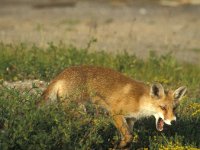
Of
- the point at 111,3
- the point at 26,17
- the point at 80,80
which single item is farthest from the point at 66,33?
the point at 80,80

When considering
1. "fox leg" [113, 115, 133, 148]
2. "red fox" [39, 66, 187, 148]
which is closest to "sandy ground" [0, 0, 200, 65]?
"red fox" [39, 66, 187, 148]

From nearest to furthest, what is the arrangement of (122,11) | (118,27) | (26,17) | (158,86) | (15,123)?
(15,123) < (158,86) < (118,27) < (26,17) < (122,11)

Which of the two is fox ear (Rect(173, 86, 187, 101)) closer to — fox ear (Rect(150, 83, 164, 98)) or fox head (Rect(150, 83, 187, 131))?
fox head (Rect(150, 83, 187, 131))

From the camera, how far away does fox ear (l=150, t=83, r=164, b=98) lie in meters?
8.20

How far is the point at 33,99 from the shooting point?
764cm

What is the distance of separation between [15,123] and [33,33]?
41.8 ft

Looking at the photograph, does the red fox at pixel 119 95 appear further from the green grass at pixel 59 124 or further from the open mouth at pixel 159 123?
the green grass at pixel 59 124

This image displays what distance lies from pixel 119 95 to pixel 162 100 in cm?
60

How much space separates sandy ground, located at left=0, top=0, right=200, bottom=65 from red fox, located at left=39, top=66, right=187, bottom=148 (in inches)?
239

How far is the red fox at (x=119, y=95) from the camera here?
8148mm

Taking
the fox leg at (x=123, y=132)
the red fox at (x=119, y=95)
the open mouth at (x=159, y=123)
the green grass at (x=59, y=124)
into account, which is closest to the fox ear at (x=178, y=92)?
the red fox at (x=119, y=95)

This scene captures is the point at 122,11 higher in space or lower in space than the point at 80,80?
lower

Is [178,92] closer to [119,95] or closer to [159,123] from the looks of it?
[159,123]

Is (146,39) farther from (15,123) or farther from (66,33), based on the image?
(15,123)
